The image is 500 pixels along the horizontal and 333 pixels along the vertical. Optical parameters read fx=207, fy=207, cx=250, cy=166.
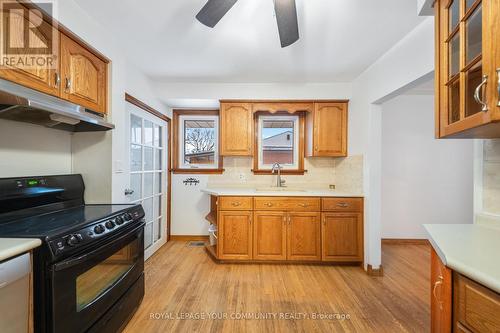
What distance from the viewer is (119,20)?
5.43 feet

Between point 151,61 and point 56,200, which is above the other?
point 151,61

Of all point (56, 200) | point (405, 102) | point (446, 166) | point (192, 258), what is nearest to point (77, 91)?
point (56, 200)

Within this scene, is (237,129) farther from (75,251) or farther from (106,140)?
(75,251)

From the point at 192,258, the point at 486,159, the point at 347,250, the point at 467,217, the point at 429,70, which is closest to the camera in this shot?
the point at 486,159

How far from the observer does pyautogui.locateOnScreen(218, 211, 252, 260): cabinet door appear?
2521 mm

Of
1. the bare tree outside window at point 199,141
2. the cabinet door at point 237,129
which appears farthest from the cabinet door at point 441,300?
the bare tree outside window at point 199,141

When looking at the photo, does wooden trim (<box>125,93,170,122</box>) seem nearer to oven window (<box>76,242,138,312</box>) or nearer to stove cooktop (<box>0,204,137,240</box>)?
stove cooktop (<box>0,204,137,240</box>)

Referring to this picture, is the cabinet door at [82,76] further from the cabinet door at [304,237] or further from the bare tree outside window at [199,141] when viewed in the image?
the cabinet door at [304,237]

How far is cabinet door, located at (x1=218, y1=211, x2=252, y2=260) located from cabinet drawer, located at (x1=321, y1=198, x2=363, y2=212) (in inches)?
37.0

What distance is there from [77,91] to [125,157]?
2.49 ft

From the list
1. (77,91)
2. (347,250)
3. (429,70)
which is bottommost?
(347,250)

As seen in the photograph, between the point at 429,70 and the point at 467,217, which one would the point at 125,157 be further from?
the point at 467,217

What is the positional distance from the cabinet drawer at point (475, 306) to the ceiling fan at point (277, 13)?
1581 millimetres

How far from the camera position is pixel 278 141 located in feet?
10.6
